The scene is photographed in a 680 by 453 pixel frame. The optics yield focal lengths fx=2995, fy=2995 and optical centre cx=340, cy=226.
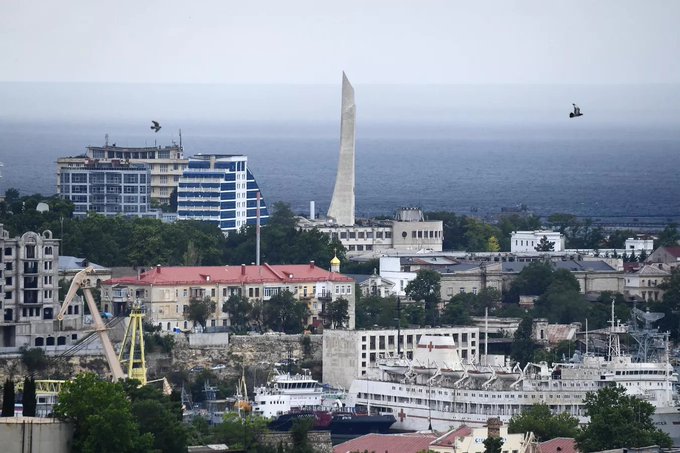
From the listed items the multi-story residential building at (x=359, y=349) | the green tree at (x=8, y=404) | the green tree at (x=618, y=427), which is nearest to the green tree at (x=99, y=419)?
the green tree at (x=8, y=404)

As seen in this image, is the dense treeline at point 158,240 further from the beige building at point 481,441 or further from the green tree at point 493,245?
the beige building at point 481,441

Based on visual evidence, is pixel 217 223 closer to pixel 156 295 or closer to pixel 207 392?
pixel 156 295

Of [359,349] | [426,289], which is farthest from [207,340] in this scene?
[426,289]

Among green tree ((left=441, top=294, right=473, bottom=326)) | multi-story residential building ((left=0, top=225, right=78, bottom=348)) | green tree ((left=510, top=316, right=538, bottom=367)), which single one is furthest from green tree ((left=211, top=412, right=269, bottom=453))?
green tree ((left=441, top=294, right=473, bottom=326))

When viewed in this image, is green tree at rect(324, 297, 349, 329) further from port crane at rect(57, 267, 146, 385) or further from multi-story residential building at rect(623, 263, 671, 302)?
multi-story residential building at rect(623, 263, 671, 302)

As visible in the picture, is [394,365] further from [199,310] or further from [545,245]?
[545,245]
